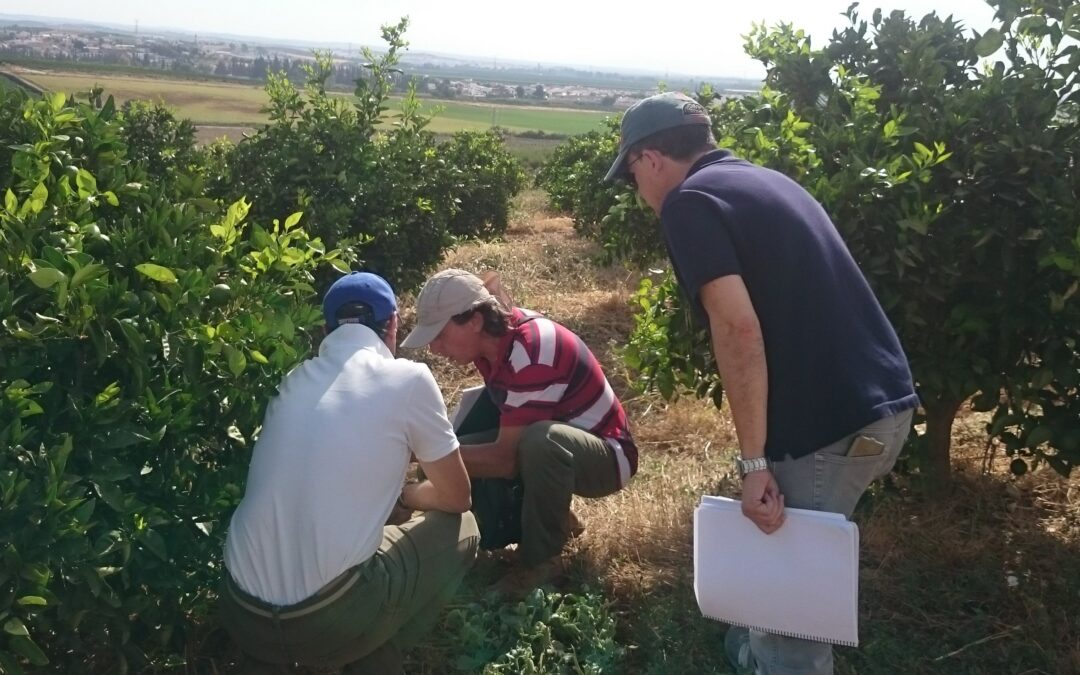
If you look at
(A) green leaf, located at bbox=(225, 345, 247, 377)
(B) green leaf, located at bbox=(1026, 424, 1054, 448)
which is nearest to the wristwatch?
(A) green leaf, located at bbox=(225, 345, 247, 377)

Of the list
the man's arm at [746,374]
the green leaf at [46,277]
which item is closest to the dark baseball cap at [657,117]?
the man's arm at [746,374]

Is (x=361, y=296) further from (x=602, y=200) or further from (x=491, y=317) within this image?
(x=602, y=200)

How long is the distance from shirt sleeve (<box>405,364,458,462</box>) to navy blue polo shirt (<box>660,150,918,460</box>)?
71 centimetres

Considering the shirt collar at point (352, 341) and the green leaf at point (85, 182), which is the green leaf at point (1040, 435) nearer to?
the shirt collar at point (352, 341)

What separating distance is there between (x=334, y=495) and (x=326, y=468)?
0.24ft

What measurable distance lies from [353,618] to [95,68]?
38.8 meters

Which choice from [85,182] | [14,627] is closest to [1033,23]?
[85,182]

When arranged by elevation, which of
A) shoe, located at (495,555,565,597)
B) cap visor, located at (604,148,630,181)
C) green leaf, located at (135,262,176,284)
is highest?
cap visor, located at (604,148,630,181)

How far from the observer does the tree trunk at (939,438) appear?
3773 millimetres

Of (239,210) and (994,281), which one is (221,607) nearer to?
(239,210)

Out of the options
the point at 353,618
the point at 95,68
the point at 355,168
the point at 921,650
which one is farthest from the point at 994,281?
the point at 95,68

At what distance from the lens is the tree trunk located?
3773 mm

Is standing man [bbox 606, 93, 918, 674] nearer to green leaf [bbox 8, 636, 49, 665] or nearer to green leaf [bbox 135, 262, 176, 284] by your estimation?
green leaf [bbox 135, 262, 176, 284]

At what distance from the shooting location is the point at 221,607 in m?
2.55
